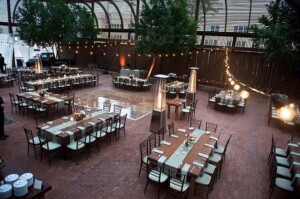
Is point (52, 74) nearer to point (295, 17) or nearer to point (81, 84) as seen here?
point (81, 84)

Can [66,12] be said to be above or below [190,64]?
above

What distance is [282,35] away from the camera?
1348 centimetres

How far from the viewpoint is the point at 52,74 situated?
64.0 ft

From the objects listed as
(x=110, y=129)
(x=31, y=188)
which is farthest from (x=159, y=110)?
(x=31, y=188)

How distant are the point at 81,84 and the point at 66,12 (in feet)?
25.0

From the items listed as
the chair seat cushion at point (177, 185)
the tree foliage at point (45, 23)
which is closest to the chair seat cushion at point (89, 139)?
the chair seat cushion at point (177, 185)

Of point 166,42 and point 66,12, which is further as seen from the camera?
point 66,12

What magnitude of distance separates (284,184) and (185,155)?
8.70ft

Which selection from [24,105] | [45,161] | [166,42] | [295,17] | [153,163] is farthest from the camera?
[166,42]

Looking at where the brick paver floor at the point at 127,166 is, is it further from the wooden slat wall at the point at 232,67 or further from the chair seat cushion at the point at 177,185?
the wooden slat wall at the point at 232,67

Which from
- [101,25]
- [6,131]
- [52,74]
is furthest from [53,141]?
[101,25]

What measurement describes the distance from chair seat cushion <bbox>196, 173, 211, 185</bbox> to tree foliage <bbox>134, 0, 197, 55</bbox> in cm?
1165

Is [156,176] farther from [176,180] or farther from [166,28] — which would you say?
[166,28]

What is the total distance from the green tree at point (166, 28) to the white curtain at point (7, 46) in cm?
1387
